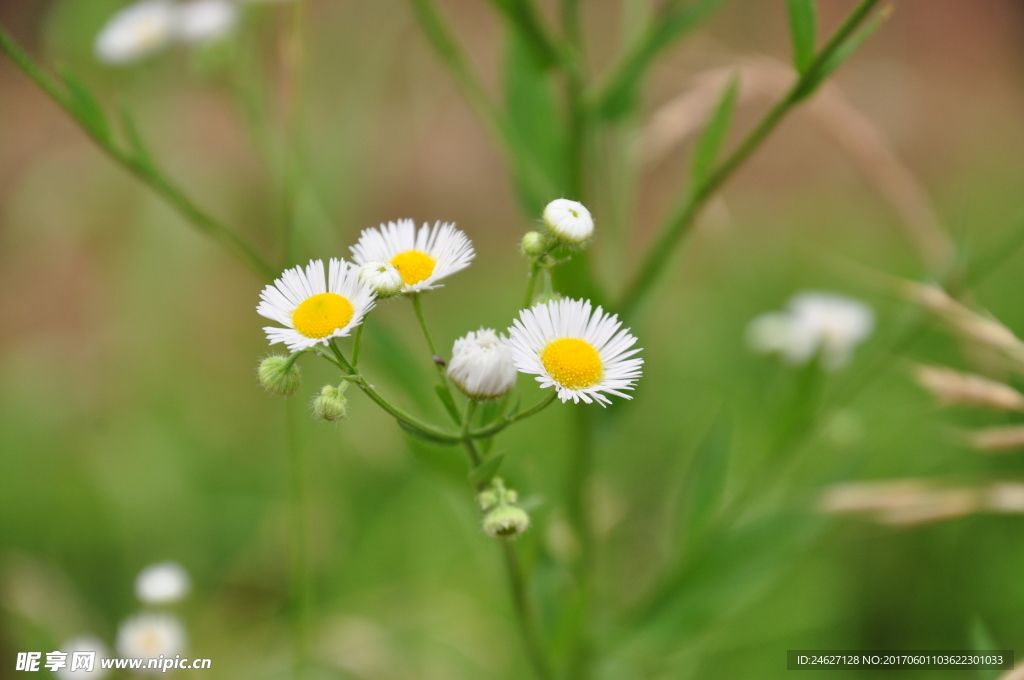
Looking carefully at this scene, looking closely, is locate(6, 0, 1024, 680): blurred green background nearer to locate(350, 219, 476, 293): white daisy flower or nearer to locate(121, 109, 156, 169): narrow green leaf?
locate(121, 109, 156, 169): narrow green leaf

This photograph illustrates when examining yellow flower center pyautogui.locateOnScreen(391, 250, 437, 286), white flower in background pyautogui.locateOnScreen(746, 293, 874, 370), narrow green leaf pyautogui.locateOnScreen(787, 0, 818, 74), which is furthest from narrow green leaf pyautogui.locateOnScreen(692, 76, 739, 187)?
white flower in background pyautogui.locateOnScreen(746, 293, 874, 370)

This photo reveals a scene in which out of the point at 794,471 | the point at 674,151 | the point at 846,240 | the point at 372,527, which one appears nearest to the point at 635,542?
the point at 794,471

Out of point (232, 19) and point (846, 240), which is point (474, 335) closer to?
point (232, 19)

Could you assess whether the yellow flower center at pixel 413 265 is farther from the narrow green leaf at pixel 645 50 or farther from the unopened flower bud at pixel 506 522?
the narrow green leaf at pixel 645 50

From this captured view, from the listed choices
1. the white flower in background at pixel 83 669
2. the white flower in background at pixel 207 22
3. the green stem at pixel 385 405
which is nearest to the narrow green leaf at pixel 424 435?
the green stem at pixel 385 405

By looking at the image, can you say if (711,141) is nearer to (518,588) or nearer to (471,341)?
(471,341)
